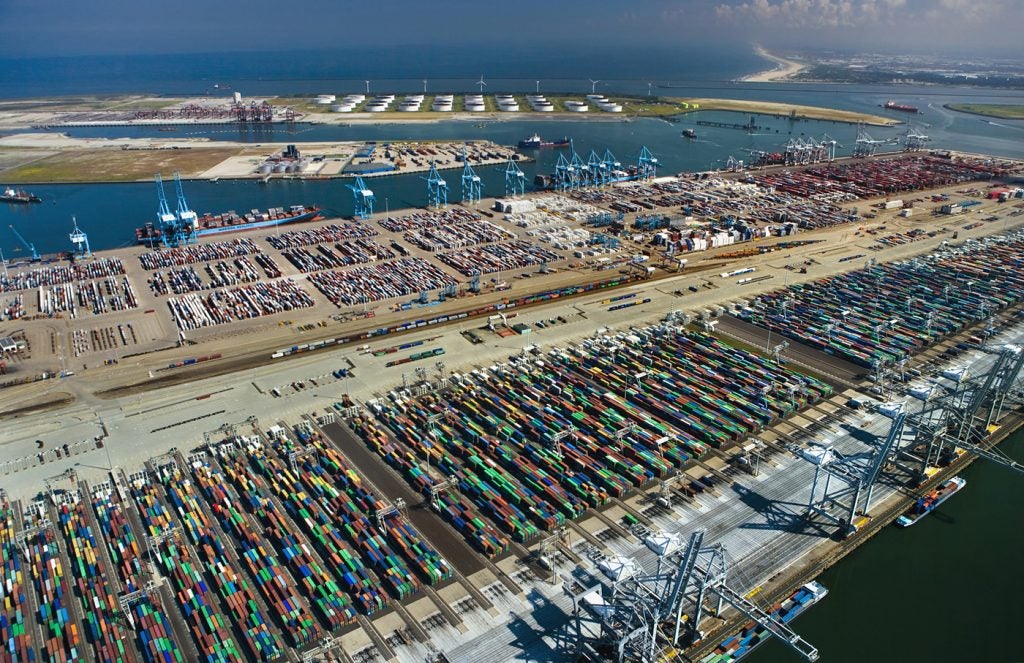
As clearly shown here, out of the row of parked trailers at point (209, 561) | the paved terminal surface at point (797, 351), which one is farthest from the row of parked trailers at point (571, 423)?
the row of parked trailers at point (209, 561)

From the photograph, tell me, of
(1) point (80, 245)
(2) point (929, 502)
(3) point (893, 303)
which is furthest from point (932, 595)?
(1) point (80, 245)

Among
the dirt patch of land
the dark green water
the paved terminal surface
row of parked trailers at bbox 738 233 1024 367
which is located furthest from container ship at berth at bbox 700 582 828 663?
the dirt patch of land

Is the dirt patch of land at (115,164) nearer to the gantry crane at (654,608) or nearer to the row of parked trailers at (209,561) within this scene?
the row of parked trailers at (209,561)

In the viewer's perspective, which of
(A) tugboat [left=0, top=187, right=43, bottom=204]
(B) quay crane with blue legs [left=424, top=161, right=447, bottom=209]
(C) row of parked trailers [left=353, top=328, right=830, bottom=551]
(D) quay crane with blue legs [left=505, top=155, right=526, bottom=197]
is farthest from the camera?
(D) quay crane with blue legs [left=505, top=155, right=526, bottom=197]

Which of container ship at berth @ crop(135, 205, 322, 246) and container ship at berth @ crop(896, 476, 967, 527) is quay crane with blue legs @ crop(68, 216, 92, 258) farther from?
container ship at berth @ crop(896, 476, 967, 527)

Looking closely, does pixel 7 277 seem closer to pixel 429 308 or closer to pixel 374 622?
pixel 429 308

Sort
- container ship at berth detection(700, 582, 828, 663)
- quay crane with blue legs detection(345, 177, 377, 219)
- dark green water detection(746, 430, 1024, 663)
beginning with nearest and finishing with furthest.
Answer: container ship at berth detection(700, 582, 828, 663) → dark green water detection(746, 430, 1024, 663) → quay crane with blue legs detection(345, 177, 377, 219)

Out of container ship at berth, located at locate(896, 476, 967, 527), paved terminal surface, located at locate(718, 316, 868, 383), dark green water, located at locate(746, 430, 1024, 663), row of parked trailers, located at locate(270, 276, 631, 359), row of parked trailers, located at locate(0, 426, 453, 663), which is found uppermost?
paved terminal surface, located at locate(718, 316, 868, 383)
